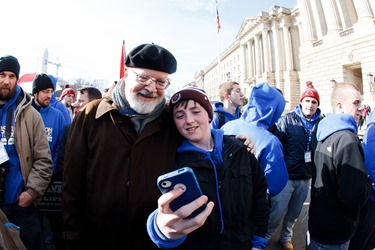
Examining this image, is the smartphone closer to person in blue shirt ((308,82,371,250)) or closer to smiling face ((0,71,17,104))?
person in blue shirt ((308,82,371,250))

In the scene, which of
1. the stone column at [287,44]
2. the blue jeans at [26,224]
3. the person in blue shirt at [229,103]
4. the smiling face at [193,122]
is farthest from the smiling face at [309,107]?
the stone column at [287,44]

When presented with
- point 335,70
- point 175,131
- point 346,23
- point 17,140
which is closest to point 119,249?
point 175,131

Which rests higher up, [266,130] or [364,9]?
[364,9]

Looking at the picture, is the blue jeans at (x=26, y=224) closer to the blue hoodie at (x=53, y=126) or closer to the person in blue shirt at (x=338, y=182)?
the blue hoodie at (x=53, y=126)

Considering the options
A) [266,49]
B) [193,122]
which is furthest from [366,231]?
[266,49]

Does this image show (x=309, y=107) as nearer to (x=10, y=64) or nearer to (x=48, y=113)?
(x=48, y=113)

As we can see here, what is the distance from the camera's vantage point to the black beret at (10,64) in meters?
2.80

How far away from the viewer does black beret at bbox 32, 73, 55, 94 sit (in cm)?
394

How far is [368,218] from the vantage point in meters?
2.73

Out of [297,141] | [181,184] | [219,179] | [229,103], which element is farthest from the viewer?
[229,103]

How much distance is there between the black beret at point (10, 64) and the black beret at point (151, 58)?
1.81 meters

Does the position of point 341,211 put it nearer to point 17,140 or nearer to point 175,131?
point 175,131

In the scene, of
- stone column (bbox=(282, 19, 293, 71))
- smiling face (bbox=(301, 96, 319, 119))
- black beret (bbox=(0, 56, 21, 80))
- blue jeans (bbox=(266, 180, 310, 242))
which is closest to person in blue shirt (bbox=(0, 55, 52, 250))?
black beret (bbox=(0, 56, 21, 80))

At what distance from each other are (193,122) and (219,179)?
1.50 ft
